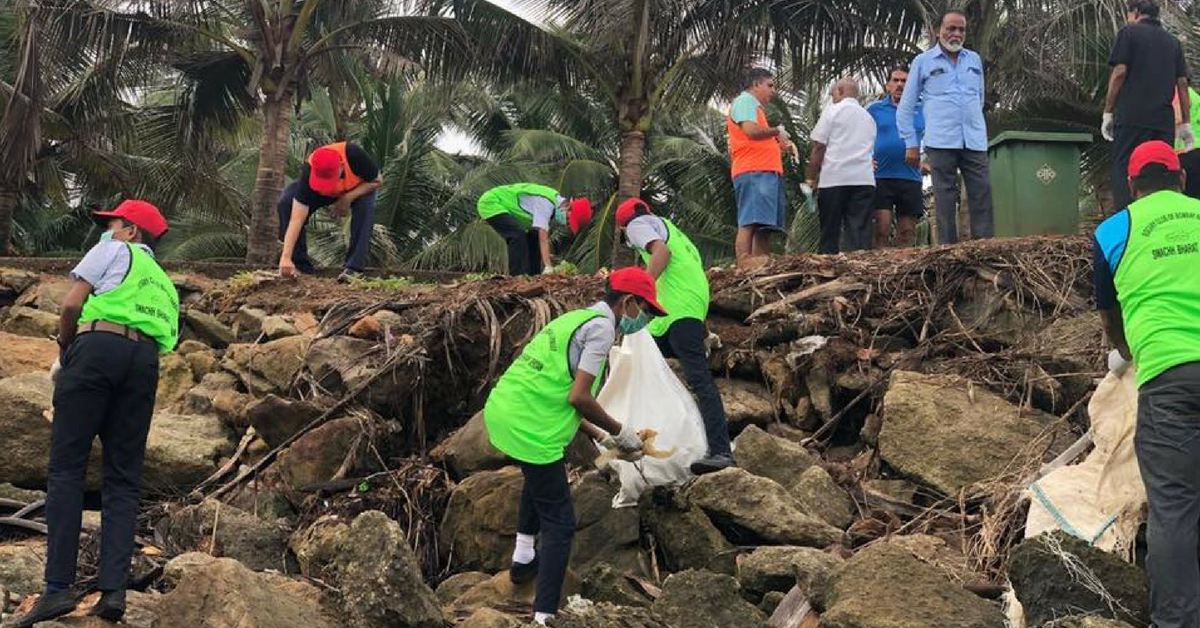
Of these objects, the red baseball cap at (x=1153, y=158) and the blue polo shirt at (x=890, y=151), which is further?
the blue polo shirt at (x=890, y=151)

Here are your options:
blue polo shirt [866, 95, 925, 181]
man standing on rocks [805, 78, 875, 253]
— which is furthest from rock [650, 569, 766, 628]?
blue polo shirt [866, 95, 925, 181]

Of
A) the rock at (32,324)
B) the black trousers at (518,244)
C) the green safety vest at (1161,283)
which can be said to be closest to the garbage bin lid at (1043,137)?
the black trousers at (518,244)

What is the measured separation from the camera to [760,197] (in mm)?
10258

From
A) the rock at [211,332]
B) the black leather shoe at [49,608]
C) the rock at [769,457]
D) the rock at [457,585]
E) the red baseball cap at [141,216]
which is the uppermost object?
the red baseball cap at [141,216]

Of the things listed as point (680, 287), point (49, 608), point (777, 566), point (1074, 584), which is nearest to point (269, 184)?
point (680, 287)

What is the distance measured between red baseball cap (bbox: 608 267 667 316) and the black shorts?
4641 millimetres

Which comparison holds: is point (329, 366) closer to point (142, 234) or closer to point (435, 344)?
point (435, 344)

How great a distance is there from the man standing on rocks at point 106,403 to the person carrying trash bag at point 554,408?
1611mm

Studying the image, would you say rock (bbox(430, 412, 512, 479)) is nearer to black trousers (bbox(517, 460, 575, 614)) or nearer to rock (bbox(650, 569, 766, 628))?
black trousers (bbox(517, 460, 575, 614))

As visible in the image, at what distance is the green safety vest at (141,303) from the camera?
6.09 metres

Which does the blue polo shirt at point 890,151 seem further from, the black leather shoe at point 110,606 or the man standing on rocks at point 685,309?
the black leather shoe at point 110,606

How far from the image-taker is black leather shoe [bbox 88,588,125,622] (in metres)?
5.91

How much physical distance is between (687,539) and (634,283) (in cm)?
139

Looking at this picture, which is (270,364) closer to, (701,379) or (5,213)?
(701,379)
